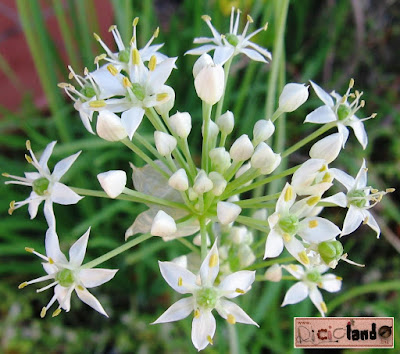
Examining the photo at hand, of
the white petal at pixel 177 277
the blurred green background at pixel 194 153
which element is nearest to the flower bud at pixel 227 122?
the white petal at pixel 177 277

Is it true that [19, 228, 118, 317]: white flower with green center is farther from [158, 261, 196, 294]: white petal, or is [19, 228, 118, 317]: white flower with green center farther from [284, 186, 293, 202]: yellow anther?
[284, 186, 293, 202]: yellow anther

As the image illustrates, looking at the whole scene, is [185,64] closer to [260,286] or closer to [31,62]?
[260,286]

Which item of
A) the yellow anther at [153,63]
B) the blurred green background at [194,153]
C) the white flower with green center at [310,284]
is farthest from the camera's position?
the blurred green background at [194,153]

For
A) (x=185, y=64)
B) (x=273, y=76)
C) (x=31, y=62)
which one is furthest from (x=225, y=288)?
(x=31, y=62)

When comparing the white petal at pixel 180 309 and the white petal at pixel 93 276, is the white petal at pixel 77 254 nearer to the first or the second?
the white petal at pixel 93 276

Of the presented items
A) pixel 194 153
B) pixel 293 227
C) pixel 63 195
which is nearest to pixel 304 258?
pixel 293 227

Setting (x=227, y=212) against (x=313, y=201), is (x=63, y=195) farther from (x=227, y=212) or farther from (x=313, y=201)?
(x=313, y=201)
